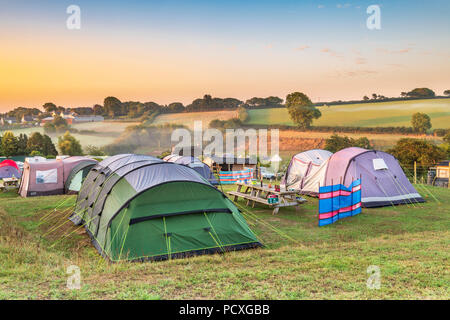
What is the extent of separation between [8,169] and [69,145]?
124 ft

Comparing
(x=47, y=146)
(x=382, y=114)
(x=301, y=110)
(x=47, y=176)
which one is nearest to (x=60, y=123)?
(x=47, y=146)

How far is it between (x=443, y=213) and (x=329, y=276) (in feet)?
27.6

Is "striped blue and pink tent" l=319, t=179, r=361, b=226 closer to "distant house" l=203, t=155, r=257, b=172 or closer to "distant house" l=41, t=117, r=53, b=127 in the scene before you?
"distant house" l=203, t=155, r=257, b=172

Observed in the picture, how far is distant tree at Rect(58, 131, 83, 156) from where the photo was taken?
58.8 meters

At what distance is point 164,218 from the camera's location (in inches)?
263

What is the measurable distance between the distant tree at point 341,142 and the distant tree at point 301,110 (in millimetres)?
8444

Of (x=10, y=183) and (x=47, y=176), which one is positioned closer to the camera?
(x=47, y=176)

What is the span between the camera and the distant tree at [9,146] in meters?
51.2

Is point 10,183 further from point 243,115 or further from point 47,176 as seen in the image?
point 243,115

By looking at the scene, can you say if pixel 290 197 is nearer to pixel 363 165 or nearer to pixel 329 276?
pixel 363 165

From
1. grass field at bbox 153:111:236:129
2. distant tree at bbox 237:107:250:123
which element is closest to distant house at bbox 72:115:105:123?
grass field at bbox 153:111:236:129

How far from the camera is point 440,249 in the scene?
255 inches

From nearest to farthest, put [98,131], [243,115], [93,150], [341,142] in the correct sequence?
[341,142], [243,115], [93,150], [98,131]
